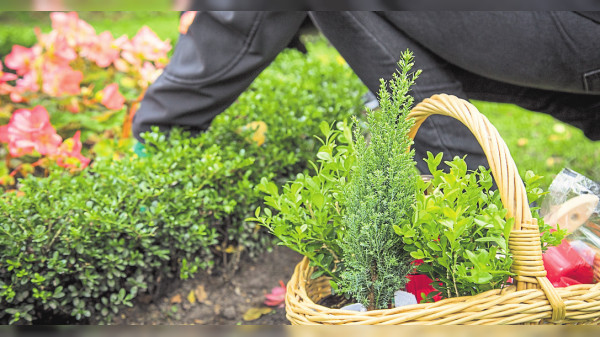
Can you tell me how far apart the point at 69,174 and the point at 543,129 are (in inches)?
119

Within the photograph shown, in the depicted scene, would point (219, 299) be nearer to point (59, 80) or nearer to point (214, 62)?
point (214, 62)

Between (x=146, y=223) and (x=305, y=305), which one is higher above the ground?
(x=146, y=223)

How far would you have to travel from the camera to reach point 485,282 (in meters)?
1.04

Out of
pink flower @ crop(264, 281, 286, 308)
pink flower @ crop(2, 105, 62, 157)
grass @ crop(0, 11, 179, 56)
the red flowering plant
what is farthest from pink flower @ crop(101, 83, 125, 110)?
grass @ crop(0, 11, 179, 56)

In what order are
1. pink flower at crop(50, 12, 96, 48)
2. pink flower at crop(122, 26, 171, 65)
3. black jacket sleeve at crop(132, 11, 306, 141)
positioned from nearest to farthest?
black jacket sleeve at crop(132, 11, 306, 141) → pink flower at crop(50, 12, 96, 48) → pink flower at crop(122, 26, 171, 65)

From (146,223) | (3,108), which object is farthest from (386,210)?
(3,108)

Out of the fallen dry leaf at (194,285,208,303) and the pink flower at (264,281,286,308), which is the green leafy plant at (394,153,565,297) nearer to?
the pink flower at (264,281,286,308)

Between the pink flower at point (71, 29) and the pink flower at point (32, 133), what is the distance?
2.05 feet

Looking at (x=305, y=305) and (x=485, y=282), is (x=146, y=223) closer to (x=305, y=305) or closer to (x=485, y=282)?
(x=305, y=305)

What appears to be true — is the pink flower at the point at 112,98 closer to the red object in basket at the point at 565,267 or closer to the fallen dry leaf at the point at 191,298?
the fallen dry leaf at the point at 191,298

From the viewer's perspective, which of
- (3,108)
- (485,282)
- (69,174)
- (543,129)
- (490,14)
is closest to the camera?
(485,282)

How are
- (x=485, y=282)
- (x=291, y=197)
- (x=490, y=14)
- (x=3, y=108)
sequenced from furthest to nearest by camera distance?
(x=3, y=108), (x=490, y=14), (x=291, y=197), (x=485, y=282)

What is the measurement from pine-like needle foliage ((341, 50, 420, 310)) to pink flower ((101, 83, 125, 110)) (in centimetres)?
163

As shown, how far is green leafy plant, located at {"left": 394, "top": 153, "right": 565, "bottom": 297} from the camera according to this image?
1039 mm
